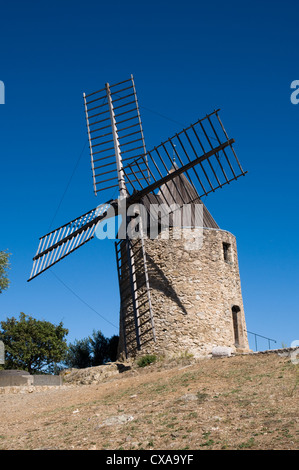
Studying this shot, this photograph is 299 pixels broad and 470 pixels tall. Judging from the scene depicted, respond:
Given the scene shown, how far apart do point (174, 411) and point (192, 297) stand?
8.89 meters

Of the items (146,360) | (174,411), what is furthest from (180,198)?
(174,411)

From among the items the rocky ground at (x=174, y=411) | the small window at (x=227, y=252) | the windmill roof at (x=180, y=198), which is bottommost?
the rocky ground at (x=174, y=411)

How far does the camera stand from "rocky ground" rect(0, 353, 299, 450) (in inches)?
364

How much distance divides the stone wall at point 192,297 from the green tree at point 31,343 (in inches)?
284

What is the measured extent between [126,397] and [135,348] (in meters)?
6.53

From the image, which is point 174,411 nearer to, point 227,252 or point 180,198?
point 227,252

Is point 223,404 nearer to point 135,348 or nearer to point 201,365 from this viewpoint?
point 201,365

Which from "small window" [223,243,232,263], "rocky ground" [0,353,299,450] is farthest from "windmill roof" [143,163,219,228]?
"rocky ground" [0,353,299,450]

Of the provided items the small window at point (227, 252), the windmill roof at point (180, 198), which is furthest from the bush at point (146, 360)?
the windmill roof at point (180, 198)

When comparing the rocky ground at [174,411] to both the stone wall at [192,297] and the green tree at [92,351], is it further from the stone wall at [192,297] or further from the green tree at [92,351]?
the green tree at [92,351]

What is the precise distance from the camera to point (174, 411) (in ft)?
36.2

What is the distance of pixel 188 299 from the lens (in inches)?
777

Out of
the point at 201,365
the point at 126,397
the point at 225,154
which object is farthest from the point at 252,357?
the point at 225,154

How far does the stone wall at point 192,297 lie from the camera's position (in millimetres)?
19453
